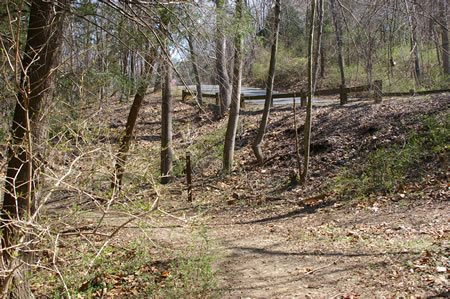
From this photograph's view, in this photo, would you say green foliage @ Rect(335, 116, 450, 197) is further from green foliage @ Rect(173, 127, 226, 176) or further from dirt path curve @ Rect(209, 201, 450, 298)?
green foliage @ Rect(173, 127, 226, 176)

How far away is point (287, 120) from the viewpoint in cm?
1548

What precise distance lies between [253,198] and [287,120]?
5.99 meters

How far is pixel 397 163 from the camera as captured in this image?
364 inches

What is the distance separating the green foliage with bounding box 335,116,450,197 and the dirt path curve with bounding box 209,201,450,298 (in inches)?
42.8

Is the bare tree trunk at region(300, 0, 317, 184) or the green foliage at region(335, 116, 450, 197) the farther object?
the bare tree trunk at region(300, 0, 317, 184)

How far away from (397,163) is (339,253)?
4.53 m

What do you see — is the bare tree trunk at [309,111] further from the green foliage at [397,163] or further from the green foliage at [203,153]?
the green foliage at [203,153]

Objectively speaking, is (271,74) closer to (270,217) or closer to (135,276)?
(270,217)

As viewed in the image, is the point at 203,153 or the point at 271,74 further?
the point at 203,153

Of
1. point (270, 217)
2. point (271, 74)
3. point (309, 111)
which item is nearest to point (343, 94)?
point (271, 74)

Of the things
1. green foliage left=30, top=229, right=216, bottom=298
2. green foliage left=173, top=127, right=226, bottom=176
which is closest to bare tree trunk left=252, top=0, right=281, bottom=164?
green foliage left=173, top=127, right=226, bottom=176

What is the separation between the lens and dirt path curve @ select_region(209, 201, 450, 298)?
14.8 feet

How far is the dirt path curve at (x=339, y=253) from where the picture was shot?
178 inches

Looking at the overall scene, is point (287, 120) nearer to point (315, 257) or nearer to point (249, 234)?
point (249, 234)
